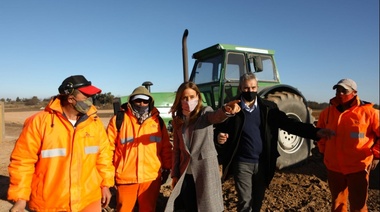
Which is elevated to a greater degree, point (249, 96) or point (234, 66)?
point (234, 66)

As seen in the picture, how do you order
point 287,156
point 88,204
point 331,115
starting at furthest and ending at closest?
point 287,156 < point 331,115 < point 88,204

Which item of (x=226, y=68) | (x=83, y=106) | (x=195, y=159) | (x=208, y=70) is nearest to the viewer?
(x=83, y=106)

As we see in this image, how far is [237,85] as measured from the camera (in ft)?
17.7

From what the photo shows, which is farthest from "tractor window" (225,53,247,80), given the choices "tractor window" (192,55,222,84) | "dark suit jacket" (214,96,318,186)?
"dark suit jacket" (214,96,318,186)

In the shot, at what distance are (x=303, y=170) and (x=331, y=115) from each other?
8.65 feet

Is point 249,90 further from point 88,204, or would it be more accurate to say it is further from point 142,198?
point 88,204

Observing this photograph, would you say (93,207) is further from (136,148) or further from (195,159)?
(195,159)

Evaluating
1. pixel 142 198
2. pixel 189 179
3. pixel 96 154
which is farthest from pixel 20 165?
pixel 189 179

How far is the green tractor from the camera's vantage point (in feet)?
17.0

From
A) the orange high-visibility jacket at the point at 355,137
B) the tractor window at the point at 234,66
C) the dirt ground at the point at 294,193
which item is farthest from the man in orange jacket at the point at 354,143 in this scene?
the tractor window at the point at 234,66

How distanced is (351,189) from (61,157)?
261cm

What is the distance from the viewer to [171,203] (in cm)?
245

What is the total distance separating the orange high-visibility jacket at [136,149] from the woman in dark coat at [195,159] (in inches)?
9.7

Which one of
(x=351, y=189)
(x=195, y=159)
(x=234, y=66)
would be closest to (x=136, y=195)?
(x=195, y=159)
